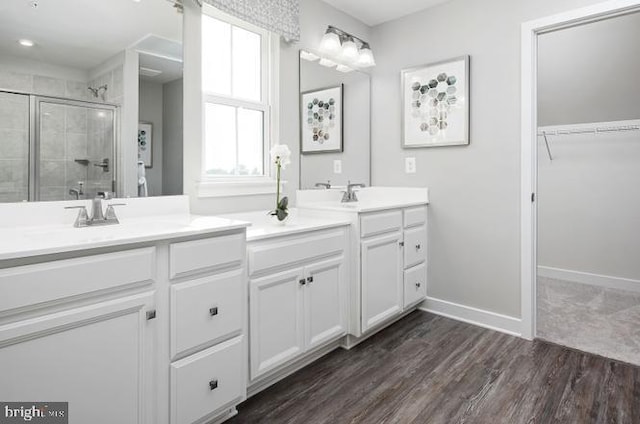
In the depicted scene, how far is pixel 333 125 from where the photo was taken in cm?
296

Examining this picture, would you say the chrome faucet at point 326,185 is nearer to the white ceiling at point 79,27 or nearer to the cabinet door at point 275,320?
the cabinet door at point 275,320

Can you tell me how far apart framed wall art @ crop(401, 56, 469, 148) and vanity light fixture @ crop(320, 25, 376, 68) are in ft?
1.14

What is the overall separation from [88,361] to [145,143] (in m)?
1.12

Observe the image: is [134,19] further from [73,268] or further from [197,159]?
[73,268]

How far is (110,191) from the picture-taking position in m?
1.82

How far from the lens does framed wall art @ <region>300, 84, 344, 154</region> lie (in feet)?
9.08

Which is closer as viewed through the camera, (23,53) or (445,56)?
(23,53)

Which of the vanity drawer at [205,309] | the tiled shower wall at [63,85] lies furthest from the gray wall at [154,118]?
the vanity drawer at [205,309]

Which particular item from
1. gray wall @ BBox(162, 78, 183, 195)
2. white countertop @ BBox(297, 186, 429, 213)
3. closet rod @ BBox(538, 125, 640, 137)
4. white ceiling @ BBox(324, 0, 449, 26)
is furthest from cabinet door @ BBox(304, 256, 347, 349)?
closet rod @ BBox(538, 125, 640, 137)

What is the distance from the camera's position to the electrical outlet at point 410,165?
315cm

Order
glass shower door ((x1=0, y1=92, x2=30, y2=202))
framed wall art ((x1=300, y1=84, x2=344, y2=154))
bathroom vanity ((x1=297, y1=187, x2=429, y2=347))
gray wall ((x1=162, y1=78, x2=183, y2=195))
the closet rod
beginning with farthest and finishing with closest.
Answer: the closet rod
framed wall art ((x1=300, y1=84, x2=344, y2=154))
bathroom vanity ((x1=297, y1=187, x2=429, y2=347))
gray wall ((x1=162, y1=78, x2=183, y2=195))
glass shower door ((x1=0, y1=92, x2=30, y2=202))

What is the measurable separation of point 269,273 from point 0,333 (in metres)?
1.03

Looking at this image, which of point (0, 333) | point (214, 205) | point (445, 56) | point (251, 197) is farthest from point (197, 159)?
point (445, 56)

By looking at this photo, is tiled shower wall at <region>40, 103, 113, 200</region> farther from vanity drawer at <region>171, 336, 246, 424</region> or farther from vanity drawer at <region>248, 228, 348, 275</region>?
vanity drawer at <region>171, 336, 246, 424</region>
